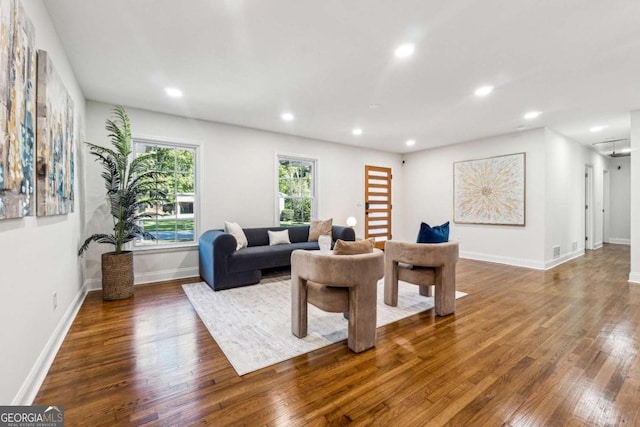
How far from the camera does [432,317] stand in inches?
116

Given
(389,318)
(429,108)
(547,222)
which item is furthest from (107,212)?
(547,222)

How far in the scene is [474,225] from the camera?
6.05 metres

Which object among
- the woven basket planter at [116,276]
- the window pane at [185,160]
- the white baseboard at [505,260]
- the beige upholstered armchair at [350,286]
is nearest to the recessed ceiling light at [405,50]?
the beige upholstered armchair at [350,286]

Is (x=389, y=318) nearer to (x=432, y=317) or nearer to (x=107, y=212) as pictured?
(x=432, y=317)

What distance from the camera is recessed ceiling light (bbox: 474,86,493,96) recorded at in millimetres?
3373

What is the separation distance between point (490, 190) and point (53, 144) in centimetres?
662

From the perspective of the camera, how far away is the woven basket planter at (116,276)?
3.39 meters

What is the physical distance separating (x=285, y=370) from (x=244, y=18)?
2.62m

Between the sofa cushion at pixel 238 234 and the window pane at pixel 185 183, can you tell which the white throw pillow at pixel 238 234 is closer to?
the sofa cushion at pixel 238 234

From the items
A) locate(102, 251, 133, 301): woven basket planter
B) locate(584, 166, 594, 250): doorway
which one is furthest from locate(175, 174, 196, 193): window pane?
locate(584, 166, 594, 250): doorway

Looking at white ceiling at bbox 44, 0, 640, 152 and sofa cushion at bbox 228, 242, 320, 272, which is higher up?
white ceiling at bbox 44, 0, 640, 152

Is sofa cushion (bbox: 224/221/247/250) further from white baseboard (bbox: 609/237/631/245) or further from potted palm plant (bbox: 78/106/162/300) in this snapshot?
white baseboard (bbox: 609/237/631/245)

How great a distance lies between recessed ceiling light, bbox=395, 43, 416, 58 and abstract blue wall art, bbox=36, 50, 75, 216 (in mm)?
2697

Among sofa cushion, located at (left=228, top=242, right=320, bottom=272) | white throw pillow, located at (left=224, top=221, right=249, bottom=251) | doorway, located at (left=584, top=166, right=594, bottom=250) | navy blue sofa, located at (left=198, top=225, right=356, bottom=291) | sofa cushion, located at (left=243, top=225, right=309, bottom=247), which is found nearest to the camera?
navy blue sofa, located at (left=198, top=225, right=356, bottom=291)
